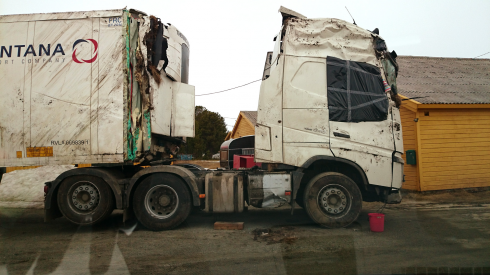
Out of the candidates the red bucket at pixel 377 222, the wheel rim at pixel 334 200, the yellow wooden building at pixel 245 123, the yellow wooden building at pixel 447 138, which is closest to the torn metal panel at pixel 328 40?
the wheel rim at pixel 334 200

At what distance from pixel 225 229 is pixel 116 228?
2.28 m

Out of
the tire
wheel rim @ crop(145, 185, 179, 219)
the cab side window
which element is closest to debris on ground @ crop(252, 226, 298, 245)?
wheel rim @ crop(145, 185, 179, 219)

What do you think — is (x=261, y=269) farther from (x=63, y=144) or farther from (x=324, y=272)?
(x=63, y=144)

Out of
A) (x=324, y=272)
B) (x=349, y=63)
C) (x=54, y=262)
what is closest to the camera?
(x=324, y=272)

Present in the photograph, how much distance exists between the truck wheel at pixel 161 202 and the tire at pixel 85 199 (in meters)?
0.57

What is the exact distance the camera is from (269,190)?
23.1ft

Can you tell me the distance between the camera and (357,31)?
7.36 meters

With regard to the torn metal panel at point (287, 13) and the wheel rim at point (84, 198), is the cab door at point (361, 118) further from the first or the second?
the wheel rim at point (84, 198)

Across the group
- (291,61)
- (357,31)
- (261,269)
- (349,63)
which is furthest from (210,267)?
(357,31)

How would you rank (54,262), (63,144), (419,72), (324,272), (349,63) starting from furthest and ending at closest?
1. (419,72)
2. (349,63)
3. (63,144)
4. (54,262)
5. (324,272)

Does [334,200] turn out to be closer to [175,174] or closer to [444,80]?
[175,174]

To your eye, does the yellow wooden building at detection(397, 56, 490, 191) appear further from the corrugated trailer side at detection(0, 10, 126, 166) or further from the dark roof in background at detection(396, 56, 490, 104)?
the corrugated trailer side at detection(0, 10, 126, 166)

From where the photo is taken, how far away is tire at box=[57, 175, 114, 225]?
6.83 meters

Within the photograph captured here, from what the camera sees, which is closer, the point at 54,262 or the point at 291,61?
the point at 54,262
